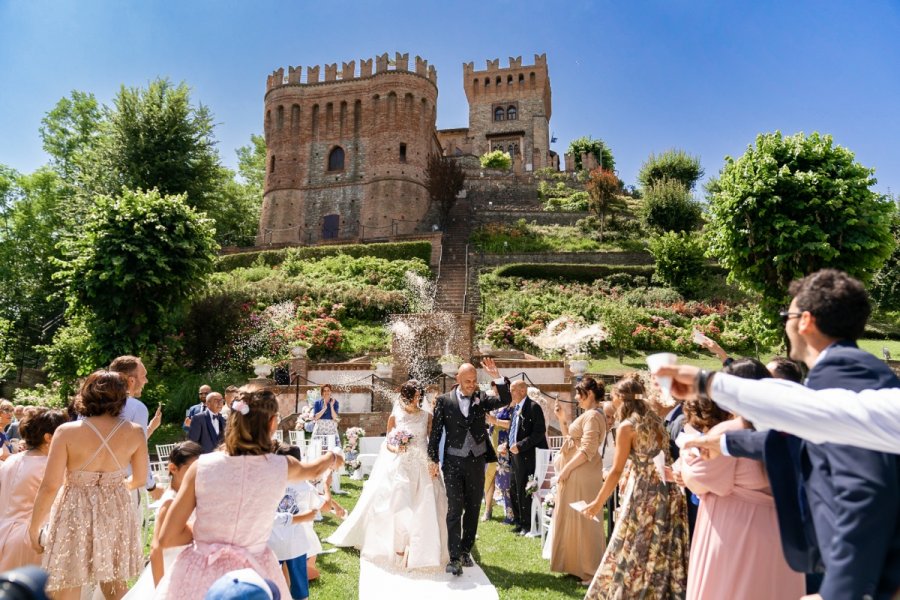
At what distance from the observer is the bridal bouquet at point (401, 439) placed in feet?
20.5

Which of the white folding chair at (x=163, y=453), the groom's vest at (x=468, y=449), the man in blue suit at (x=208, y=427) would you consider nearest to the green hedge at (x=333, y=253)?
the white folding chair at (x=163, y=453)

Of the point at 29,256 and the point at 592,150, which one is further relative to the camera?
the point at 592,150

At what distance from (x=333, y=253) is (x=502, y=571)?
90.3ft

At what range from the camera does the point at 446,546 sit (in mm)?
6117

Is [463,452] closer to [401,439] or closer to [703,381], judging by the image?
[401,439]

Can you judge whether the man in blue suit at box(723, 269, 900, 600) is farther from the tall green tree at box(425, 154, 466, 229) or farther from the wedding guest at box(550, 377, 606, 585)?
the tall green tree at box(425, 154, 466, 229)

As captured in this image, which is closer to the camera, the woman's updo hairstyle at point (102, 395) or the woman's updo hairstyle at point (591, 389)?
the woman's updo hairstyle at point (102, 395)

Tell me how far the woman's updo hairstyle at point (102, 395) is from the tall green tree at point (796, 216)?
14.5 metres

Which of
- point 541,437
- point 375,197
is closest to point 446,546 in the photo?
point 541,437

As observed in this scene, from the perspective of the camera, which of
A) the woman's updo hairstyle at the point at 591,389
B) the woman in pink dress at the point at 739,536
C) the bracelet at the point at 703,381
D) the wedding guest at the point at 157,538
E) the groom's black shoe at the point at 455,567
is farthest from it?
the groom's black shoe at the point at 455,567

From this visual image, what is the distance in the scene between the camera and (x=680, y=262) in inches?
1123

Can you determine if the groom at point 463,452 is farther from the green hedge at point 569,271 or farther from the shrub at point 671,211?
the shrub at point 671,211

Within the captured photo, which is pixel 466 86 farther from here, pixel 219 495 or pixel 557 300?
pixel 219 495

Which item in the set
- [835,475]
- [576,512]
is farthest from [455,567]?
[835,475]
